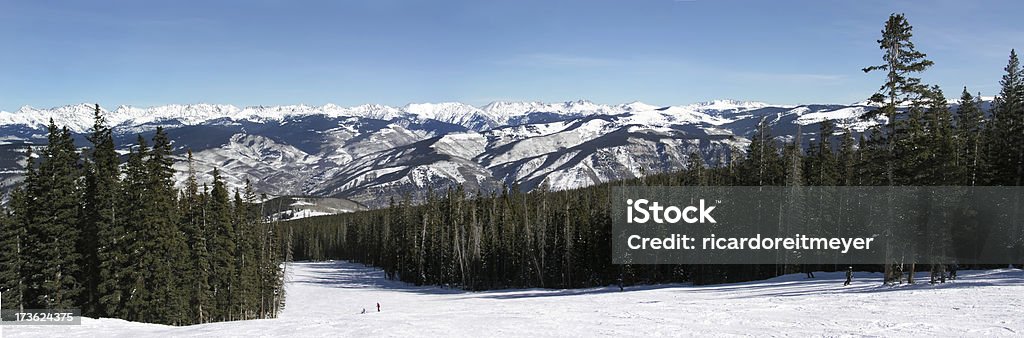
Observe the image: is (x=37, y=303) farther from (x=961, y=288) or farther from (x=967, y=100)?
(x=967, y=100)

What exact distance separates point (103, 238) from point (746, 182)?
5649 cm

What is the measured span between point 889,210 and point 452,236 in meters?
64.8

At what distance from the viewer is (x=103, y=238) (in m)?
42.3

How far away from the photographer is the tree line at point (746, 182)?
1506 inches

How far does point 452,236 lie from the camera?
9469cm

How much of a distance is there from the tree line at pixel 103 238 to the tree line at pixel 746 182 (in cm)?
4186

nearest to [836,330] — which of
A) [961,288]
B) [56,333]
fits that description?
[961,288]

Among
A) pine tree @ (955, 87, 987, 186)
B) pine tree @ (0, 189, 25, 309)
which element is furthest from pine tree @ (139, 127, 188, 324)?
pine tree @ (955, 87, 987, 186)

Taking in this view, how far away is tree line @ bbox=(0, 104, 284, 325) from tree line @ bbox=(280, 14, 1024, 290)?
4186 cm

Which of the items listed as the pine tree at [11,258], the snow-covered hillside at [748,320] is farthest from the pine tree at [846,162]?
the pine tree at [11,258]


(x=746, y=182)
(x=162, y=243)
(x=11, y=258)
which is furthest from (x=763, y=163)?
(x=11, y=258)

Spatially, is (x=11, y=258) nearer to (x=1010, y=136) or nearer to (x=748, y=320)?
(x=748, y=320)

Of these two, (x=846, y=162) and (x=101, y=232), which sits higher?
(x=846, y=162)

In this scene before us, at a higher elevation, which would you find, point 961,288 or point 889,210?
point 889,210
